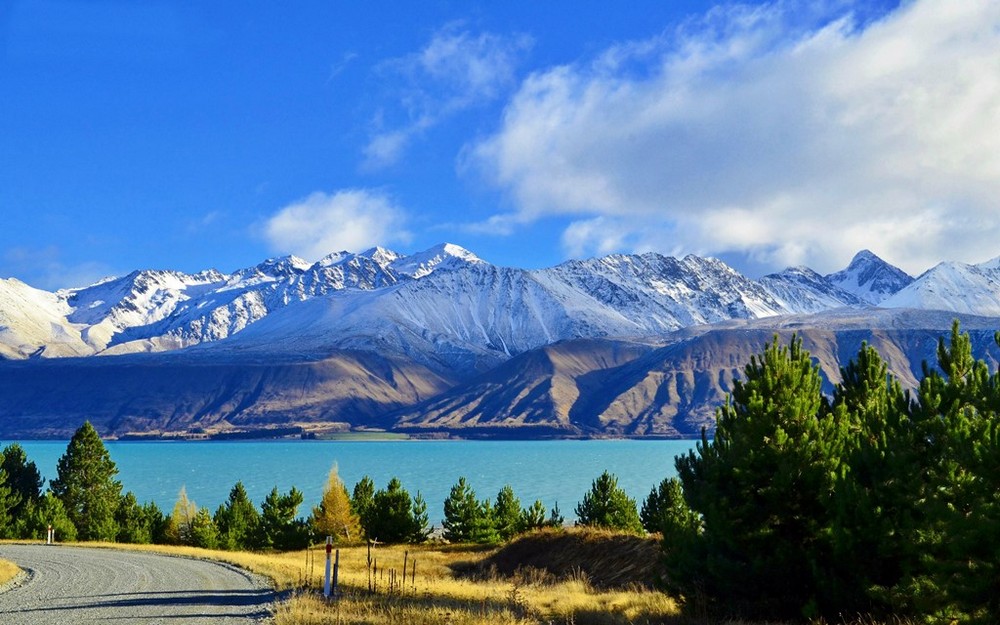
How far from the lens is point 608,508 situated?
2943 inches

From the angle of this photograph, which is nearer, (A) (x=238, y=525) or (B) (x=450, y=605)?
(B) (x=450, y=605)

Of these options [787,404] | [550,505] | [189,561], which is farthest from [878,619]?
[550,505]

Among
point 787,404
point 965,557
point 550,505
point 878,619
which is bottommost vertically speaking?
point 550,505

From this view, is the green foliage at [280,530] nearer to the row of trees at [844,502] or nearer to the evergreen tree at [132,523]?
the evergreen tree at [132,523]

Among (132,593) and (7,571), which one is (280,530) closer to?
(7,571)

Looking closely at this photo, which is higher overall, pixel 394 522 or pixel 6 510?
pixel 6 510

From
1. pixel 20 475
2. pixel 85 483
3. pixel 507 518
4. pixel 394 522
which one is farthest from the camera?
pixel 20 475

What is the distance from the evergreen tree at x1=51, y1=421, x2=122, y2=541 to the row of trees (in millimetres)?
72549

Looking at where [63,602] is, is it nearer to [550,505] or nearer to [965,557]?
[965,557]

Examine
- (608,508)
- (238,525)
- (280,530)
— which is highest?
(608,508)

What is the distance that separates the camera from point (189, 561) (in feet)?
144

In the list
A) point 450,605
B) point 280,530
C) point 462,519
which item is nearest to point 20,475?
point 280,530

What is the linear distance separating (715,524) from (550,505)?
122 meters

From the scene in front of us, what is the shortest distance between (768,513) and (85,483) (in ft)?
267
